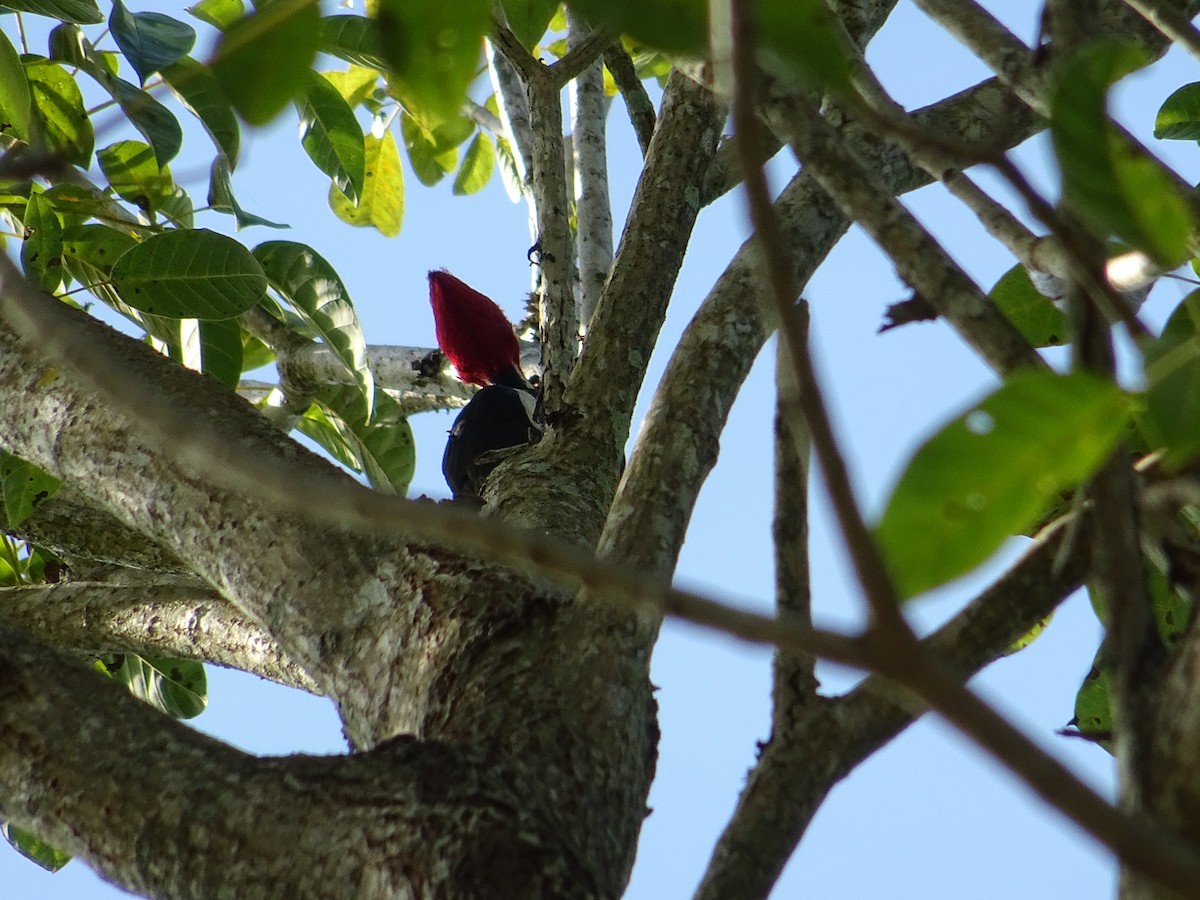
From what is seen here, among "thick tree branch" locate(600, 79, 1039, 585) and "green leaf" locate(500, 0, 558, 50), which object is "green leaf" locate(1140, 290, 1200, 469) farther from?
"green leaf" locate(500, 0, 558, 50)

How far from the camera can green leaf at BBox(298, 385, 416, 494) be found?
2.41 meters

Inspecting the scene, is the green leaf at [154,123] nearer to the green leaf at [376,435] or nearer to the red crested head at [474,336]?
the green leaf at [376,435]

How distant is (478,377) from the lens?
3559 mm

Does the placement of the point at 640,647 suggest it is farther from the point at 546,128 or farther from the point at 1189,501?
the point at 546,128

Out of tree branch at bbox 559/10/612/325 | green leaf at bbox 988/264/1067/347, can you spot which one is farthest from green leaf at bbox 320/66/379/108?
green leaf at bbox 988/264/1067/347

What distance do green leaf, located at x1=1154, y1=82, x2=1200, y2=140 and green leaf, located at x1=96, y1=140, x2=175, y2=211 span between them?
1.67 metres

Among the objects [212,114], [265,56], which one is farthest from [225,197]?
[265,56]

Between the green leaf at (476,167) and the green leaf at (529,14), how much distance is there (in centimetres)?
217

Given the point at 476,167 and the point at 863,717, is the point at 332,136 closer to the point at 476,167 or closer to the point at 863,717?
the point at 476,167

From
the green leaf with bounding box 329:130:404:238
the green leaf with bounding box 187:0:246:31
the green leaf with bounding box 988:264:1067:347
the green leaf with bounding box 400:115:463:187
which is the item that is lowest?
the green leaf with bounding box 988:264:1067:347

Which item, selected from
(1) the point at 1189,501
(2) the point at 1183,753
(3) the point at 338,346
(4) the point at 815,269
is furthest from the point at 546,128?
(2) the point at 1183,753

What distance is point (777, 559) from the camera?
918 mm

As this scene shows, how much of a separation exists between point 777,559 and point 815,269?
0.72 meters

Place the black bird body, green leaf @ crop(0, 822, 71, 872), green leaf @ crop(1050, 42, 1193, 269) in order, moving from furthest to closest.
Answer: the black bird body → green leaf @ crop(0, 822, 71, 872) → green leaf @ crop(1050, 42, 1193, 269)
